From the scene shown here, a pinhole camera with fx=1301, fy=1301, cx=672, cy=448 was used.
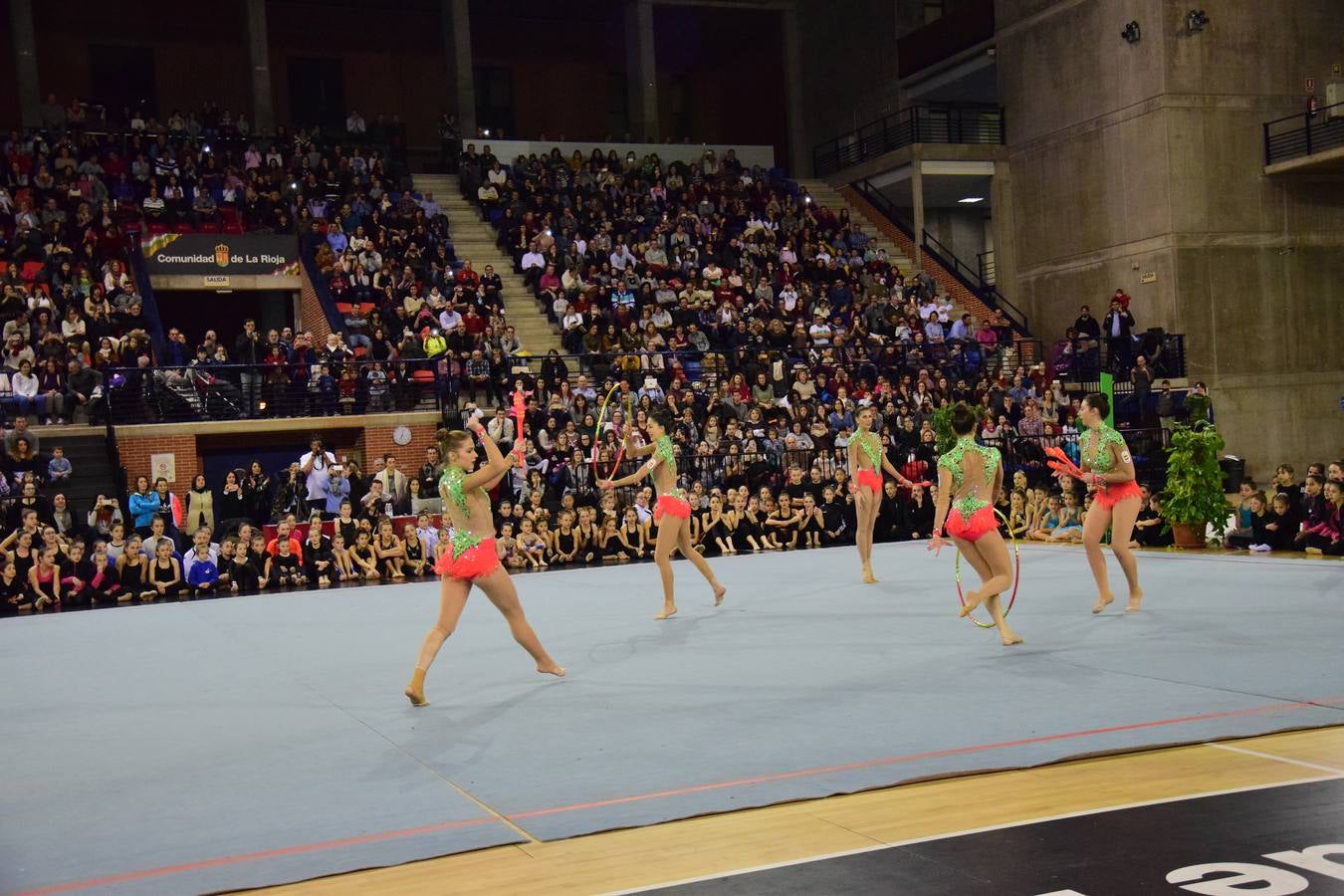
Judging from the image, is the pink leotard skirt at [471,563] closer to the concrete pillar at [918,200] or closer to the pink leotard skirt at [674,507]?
the pink leotard skirt at [674,507]

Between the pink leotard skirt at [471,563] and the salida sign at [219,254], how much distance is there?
64.6 feet

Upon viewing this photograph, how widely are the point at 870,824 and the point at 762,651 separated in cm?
464

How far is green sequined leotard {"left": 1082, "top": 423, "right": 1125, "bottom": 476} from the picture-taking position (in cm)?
1152

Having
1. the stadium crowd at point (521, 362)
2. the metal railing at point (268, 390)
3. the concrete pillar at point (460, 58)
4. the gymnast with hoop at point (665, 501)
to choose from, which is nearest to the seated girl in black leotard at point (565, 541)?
the stadium crowd at point (521, 362)

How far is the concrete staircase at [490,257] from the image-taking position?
27047mm

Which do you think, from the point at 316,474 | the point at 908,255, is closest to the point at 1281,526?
the point at 316,474

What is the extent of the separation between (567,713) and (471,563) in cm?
117

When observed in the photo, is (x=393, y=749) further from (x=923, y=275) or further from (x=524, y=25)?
(x=524, y=25)

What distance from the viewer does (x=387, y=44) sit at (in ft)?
126

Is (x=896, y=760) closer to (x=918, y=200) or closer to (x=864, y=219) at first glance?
(x=918, y=200)

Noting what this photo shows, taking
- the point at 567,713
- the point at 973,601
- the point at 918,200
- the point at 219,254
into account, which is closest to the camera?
the point at 567,713

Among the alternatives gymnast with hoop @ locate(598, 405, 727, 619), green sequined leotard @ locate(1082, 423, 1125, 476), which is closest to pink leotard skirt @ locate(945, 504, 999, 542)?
green sequined leotard @ locate(1082, 423, 1125, 476)

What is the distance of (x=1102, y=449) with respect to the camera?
11.5m

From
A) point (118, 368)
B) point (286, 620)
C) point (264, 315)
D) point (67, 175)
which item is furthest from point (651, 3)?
point (286, 620)
